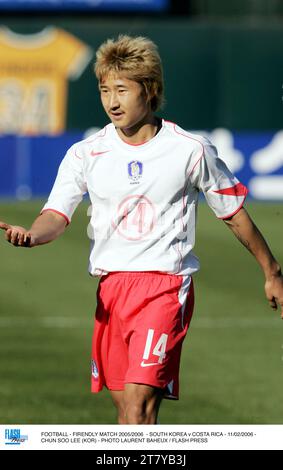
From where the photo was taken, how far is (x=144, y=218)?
19.6 ft

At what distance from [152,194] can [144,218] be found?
0.38 feet

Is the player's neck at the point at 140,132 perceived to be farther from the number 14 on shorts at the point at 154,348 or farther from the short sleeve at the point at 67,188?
the number 14 on shorts at the point at 154,348

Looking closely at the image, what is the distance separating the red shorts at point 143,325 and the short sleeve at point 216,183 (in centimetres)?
37

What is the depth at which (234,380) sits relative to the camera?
A: 32.9 ft

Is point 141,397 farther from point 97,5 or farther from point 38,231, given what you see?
point 97,5

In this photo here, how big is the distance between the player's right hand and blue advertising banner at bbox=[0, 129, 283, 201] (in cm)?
1924

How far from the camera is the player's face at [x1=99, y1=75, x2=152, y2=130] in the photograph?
5.84 m

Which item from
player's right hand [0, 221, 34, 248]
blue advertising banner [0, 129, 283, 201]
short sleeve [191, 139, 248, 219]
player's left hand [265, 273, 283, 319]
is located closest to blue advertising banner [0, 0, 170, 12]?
blue advertising banner [0, 129, 283, 201]

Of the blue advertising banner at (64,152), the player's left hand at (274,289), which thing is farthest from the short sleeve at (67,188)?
the blue advertising banner at (64,152)

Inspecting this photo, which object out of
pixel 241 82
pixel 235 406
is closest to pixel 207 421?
pixel 235 406

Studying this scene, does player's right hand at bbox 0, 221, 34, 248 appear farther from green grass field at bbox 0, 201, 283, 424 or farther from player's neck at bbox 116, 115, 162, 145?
green grass field at bbox 0, 201, 283, 424

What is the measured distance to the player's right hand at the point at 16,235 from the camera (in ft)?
18.2

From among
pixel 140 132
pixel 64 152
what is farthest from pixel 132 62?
pixel 64 152

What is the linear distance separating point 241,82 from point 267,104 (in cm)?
76
